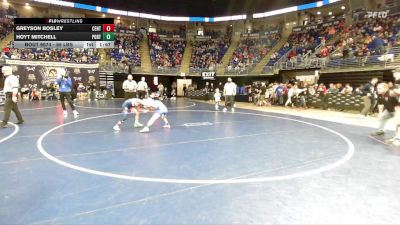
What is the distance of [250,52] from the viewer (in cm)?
4066

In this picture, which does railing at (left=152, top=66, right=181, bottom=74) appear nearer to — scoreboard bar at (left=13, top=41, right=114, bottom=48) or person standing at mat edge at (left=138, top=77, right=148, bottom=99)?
scoreboard bar at (left=13, top=41, right=114, bottom=48)

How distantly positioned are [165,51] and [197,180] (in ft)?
132

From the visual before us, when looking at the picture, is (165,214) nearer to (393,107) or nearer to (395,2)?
(393,107)

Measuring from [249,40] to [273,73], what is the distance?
12542mm

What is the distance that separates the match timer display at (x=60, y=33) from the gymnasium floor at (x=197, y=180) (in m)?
9.29

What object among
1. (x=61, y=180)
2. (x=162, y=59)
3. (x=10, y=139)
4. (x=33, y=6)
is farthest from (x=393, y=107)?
(x=33, y=6)

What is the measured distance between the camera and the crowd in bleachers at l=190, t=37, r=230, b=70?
135ft

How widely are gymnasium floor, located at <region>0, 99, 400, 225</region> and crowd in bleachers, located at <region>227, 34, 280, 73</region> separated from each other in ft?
97.5

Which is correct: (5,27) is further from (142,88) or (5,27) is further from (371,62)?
(371,62)

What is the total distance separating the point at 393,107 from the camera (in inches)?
337

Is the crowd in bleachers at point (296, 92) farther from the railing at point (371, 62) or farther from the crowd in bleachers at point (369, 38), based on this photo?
the crowd in bleachers at point (369, 38)

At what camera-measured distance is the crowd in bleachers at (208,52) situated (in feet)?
135

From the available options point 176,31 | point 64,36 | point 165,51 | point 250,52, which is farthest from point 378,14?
point 176,31

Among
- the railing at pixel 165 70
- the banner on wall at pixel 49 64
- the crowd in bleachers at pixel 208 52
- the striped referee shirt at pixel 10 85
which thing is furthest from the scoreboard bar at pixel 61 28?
the crowd in bleachers at pixel 208 52
